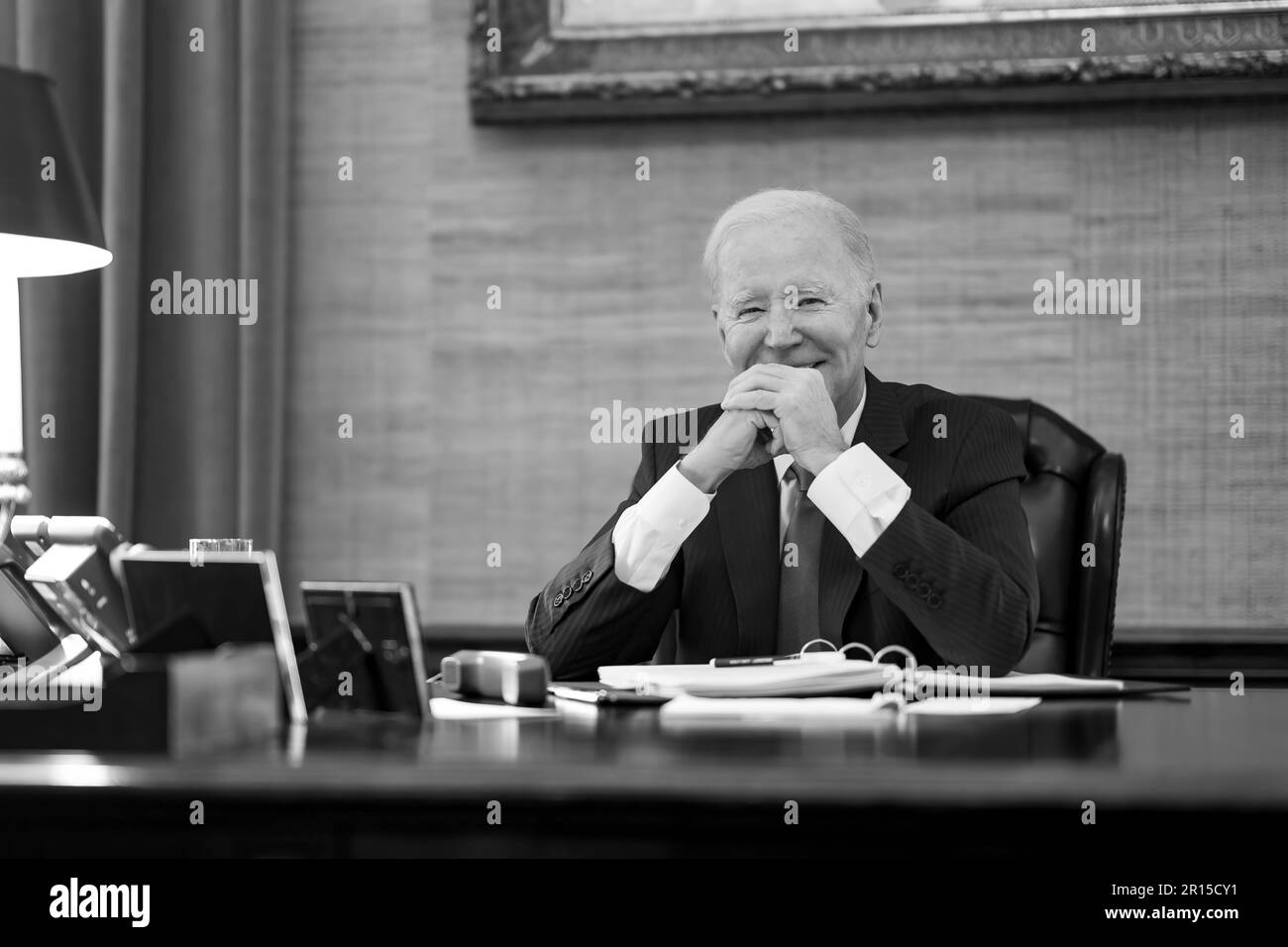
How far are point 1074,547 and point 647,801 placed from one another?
4.20 ft

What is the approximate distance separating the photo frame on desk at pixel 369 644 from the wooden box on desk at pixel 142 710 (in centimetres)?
15

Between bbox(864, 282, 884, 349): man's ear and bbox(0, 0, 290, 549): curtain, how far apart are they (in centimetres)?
133

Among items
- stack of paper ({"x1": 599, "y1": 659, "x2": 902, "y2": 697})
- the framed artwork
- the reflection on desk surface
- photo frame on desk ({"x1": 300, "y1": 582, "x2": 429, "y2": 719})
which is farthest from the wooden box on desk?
the framed artwork

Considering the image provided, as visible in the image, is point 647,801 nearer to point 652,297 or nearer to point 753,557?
point 753,557

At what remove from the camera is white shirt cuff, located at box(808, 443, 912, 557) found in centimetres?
→ 154

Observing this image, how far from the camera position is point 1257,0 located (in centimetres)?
242

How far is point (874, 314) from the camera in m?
1.96

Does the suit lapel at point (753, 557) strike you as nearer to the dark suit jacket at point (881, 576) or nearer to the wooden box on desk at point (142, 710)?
the dark suit jacket at point (881, 576)

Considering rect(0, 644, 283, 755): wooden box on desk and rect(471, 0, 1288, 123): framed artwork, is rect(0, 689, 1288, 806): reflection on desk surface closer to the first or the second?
rect(0, 644, 283, 755): wooden box on desk

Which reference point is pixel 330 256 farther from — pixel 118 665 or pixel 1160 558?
pixel 118 665

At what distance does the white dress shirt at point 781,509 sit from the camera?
1545mm

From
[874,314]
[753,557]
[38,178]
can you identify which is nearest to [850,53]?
[874,314]
